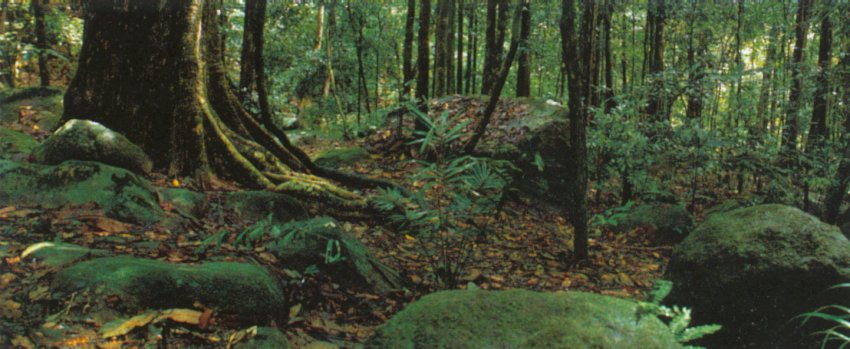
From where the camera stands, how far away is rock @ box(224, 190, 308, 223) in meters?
4.85

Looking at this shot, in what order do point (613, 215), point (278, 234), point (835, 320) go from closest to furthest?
1. point (835, 320)
2. point (278, 234)
3. point (613, 215)

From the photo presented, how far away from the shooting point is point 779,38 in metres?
13.6

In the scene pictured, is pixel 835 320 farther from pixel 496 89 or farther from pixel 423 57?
pixel 423 57

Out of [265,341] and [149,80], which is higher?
[149,80]

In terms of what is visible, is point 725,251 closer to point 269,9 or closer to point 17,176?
point 17,176

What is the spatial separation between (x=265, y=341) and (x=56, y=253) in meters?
1.40

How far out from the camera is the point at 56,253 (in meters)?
2.97

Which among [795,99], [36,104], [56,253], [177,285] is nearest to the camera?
[177,285]

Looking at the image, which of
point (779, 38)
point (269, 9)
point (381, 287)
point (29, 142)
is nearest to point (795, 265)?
point (381, 287)

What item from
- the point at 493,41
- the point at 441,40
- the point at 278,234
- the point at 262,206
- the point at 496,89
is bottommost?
the point at 262,206

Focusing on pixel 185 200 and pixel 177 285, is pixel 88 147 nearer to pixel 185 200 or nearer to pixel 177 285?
pixel 185 200

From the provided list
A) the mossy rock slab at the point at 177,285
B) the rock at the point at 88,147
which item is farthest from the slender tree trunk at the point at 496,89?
the mossy rock slab at the point at 177,285

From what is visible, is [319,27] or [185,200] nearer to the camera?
[185,200]

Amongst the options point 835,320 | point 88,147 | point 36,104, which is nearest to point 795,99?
point 835,320
